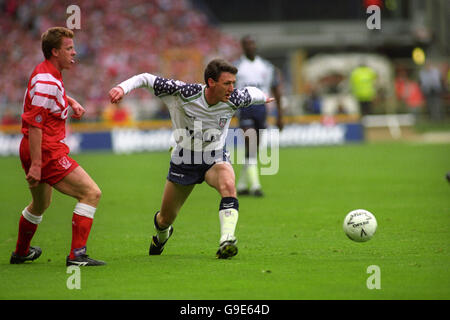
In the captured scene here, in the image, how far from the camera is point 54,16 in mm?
33875

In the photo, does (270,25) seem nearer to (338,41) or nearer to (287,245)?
(338,41)

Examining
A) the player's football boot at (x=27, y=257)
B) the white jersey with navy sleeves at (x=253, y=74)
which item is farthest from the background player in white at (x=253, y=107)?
the player's football boot at (x=27, y=257)

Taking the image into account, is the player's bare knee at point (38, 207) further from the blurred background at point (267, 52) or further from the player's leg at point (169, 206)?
the blurred background at point (267, 52)

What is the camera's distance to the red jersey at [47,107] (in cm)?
739

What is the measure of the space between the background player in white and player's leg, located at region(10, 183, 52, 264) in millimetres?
6519

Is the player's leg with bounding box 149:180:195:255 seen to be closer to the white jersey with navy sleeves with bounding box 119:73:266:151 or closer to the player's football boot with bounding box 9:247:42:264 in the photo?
the white jersey with navy sleeves with bounding box 119:73:266:151

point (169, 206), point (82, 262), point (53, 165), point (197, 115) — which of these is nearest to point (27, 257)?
point (82, 262)

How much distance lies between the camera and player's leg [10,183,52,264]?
786 cm

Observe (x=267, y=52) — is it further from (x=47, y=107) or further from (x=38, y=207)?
(x=47, y=107)

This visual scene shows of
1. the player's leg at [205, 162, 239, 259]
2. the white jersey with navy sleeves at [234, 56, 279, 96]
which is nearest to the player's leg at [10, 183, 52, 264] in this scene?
the player's leg at [205, 162, 239, 259]

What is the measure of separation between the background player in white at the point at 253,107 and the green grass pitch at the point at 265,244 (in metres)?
0.54

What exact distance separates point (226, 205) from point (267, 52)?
124 feet

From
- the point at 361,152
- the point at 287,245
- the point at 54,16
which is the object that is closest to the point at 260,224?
the point at 287,245

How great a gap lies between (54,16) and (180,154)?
2703cm
